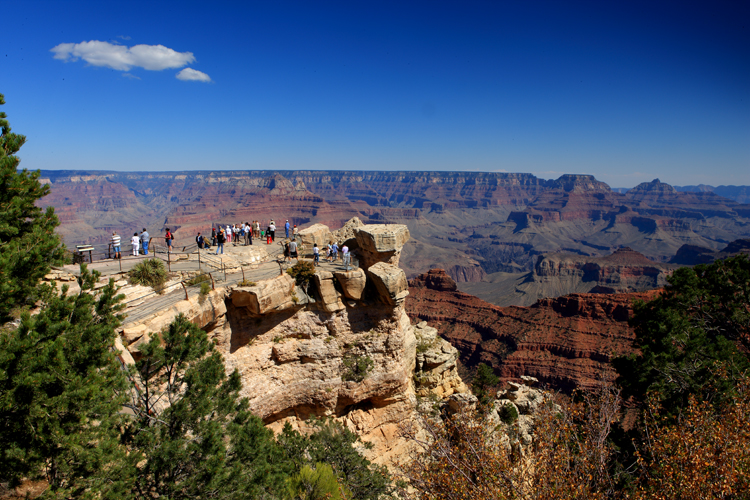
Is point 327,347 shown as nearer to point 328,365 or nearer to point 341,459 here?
point 328,365

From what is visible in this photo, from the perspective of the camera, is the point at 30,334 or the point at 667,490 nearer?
the point at 30,334

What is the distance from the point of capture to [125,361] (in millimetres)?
12805

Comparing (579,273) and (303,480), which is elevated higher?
(303,480)

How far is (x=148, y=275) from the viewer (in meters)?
18.1

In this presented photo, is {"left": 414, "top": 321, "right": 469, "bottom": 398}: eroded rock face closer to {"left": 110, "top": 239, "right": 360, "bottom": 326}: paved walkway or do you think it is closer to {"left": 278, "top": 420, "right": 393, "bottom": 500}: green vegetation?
{"left": 278, "top": 420, "right": 393, "bottom": 500}: green vegetation

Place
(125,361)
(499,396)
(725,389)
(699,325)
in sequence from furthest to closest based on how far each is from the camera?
(499,396)
(699,325)
(725,389)
(125,361)

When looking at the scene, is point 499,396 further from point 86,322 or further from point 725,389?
point 86,322

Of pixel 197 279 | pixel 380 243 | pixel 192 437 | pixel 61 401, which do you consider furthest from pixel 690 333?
pixel 61 401

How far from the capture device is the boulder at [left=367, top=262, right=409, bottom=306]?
68.3ft

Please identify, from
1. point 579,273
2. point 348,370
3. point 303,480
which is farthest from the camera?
point 579,273

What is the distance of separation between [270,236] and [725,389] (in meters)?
30.4

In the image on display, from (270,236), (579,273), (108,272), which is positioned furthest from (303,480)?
(579,273)

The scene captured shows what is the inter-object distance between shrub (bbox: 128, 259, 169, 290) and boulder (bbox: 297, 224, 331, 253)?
10.6 m

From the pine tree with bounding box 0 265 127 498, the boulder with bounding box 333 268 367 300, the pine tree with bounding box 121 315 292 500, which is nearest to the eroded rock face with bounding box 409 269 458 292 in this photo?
the boulder with bounding box 333 268 367 300
